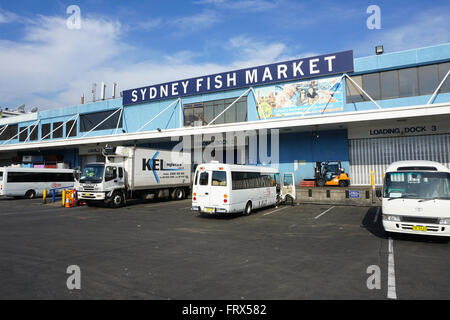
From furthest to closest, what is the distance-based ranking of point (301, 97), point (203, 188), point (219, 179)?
point (301, 97)
point (203, 188)
point (219, 179)

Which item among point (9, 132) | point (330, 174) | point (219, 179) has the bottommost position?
point (219, 179)

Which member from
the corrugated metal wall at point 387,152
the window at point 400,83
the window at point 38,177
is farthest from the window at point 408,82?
the window at point 38,177

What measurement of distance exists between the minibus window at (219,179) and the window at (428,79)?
1557cm

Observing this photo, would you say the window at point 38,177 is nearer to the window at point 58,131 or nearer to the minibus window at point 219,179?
the window at point 58,131

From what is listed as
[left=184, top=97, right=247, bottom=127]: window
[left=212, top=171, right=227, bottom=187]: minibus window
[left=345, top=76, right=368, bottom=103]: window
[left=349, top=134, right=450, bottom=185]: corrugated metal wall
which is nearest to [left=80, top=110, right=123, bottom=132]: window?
[left=184, top=97, right=247, bottom=127]: window

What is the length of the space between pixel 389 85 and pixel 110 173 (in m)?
19.4

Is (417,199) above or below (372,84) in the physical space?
below

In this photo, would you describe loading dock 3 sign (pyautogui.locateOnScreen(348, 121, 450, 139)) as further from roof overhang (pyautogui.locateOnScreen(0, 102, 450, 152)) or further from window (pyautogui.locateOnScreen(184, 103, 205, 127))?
window (pyautogui.locateOnScreen(184, 103, 205, 127))

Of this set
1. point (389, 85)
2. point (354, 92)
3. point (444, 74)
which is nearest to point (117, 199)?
point (354, 92)

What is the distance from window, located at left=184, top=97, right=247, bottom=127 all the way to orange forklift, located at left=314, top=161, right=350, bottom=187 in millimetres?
7685

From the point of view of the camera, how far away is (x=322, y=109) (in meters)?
22.5

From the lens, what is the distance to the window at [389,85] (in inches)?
803

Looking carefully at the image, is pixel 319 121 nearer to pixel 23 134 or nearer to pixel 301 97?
pixel 301 97
